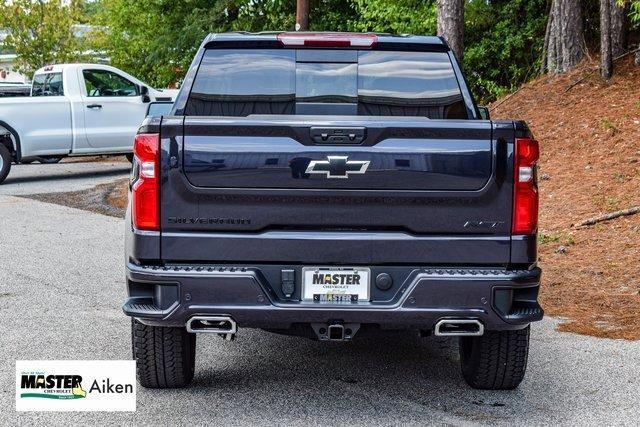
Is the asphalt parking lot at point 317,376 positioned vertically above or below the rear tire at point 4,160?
above

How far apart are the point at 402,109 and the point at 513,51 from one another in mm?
14360

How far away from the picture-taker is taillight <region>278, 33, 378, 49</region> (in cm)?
597

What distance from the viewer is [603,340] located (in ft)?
22.4

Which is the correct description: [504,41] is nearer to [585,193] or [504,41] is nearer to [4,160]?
[585,193]

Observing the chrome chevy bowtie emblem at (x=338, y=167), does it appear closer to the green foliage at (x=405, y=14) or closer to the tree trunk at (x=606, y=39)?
the tree trunk at (x=606, y=39)

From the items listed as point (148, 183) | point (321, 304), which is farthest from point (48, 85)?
point (321, 304)

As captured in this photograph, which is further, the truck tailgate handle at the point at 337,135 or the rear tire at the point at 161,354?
the rear tire at the point at 161,354

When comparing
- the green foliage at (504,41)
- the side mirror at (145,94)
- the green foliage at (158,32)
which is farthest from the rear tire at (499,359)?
the green foliage at (158,32)

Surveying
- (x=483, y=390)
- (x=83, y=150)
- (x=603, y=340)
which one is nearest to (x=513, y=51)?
(x=83, y=150)

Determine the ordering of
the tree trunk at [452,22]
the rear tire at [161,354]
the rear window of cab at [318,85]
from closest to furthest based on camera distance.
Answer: the rear tire at [161,354], the rear window of cab at [318,85], the tree trunk at [452,22]

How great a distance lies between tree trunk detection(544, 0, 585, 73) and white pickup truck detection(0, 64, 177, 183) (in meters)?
6.88

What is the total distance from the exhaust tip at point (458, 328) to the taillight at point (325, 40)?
193 centimetres

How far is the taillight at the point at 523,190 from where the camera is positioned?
4.92 meters

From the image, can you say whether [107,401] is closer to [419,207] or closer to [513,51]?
[419,207]
